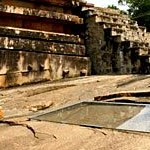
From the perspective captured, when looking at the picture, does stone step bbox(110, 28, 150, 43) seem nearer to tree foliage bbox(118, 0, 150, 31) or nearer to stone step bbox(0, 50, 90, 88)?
stone step bbox(0, 50, 90, 88)

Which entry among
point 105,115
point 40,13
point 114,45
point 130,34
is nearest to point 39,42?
point 40,13

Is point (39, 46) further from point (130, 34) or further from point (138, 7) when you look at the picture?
point (138, 7)

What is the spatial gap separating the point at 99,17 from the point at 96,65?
121cm

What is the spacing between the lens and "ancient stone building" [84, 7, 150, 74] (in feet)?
23.6

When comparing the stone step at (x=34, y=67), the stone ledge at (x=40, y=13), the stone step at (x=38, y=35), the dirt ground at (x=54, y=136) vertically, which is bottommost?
the dirt ground at (x=54, y=136)

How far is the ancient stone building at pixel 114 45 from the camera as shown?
7197 mm

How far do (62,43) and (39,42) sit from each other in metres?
0.66

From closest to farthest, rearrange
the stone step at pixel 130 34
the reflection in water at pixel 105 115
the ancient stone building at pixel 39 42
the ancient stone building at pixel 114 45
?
the reflection in water at pixel 105 115
the ancient stone building at pixel 39 42
the ancient stone building at pixel 114 45
the stone step at pixel 130 34

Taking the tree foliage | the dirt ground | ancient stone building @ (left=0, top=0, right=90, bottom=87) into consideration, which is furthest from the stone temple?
the tree foliage

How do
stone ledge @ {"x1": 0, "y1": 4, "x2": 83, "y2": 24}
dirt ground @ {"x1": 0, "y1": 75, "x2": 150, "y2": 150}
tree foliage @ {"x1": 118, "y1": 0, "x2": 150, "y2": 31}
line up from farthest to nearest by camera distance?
tree foliage @ {"x1": 118, "y1": 0, "x2": 150, "y2": 31}, stone ledge @ {"x1": 0, "y1": 4, "x2": 83, "y2": 24}, dirt ground @ {"x1": 0, "y1": 75, "x2": 150, "y2": 150}

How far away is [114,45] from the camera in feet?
25.2

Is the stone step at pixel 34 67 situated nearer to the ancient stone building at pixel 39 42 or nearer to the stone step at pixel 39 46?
the ancient stone building at pixel 39 42

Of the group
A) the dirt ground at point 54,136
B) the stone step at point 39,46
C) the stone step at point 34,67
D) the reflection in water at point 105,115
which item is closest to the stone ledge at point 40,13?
the stone step at point 39,46

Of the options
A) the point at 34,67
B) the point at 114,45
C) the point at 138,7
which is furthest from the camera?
the point at 138,7
